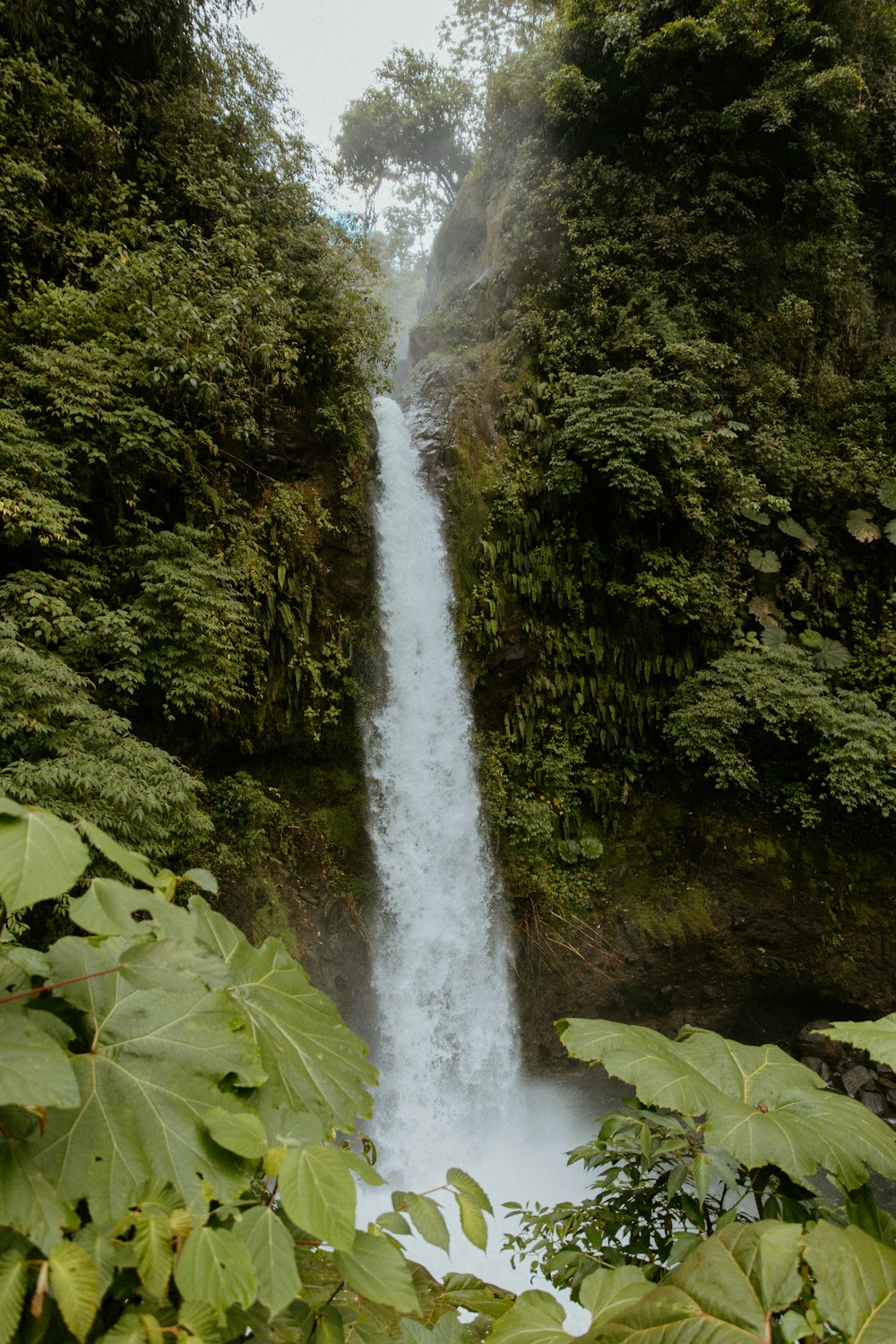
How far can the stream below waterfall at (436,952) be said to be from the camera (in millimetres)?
6176

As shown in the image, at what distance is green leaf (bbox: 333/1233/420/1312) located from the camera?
0.80 meters

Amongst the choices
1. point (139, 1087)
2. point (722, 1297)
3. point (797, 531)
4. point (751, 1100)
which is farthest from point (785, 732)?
point (139, 1087)

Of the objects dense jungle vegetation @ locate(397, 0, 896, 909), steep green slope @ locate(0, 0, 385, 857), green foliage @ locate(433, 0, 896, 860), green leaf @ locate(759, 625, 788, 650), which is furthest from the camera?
green leaf @ locate(759, 625, 788, 650)

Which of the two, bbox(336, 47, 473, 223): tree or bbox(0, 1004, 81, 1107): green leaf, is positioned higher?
bbox(336, 47, 473, 223): tree

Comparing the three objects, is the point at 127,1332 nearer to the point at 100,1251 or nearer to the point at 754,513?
the point at 100,1251

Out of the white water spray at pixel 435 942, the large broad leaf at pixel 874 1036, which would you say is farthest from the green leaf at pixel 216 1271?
the white water spray at pixel 435 942

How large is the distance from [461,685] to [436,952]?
320 centimetres

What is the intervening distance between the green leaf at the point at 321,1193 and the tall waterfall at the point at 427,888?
20.7 ft

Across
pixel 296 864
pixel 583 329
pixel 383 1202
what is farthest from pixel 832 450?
pixel 383 1202

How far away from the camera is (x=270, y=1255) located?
757 millimetres

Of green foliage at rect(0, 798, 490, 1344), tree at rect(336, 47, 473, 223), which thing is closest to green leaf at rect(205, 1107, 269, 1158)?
green foliage at rect(0, 798, 490, 1344)

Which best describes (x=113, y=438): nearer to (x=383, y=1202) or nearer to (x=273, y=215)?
(x=273, y=215)

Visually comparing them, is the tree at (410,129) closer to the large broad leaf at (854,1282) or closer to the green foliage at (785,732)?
the green foliage at (785,732)

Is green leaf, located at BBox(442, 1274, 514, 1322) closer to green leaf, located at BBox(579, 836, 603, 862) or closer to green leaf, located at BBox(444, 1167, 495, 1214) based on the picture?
green leaf, located at BBox(444, 1167, 495, 1214)
